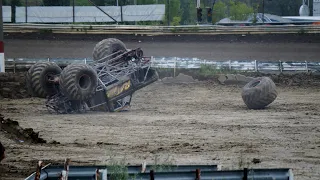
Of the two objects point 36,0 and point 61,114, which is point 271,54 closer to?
point 61,114

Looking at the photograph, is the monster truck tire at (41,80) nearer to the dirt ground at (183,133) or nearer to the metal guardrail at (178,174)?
the dirt ground at (183,133)

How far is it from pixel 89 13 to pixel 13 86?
19.0m

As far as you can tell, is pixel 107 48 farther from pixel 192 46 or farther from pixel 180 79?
pixel 192 46

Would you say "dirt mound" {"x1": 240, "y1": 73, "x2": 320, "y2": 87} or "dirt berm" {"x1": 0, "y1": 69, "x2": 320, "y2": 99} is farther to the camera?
"dirt mound" {"x1": 240, "y1": 73, "x2": 320, "y2": 87}

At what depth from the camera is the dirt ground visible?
15.1 m

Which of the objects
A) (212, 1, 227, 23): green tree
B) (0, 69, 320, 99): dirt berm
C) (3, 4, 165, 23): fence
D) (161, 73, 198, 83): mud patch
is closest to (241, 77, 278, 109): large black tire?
(0, 69, 320, 99): dirt berm

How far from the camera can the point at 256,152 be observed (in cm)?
1594

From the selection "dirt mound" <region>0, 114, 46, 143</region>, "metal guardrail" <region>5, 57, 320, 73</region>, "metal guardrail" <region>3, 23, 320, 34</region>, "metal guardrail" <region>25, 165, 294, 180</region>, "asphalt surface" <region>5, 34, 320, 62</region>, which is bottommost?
"dirt mound" <region>0, 114, 46, 143</region>

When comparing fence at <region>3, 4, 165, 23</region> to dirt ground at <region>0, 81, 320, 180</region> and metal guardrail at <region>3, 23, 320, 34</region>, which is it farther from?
dirt ground at <region>0, 81, 320, 180</region>

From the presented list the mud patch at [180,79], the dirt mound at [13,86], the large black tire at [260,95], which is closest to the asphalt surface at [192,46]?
the mud patch at [180,79]

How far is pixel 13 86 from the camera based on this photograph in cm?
2898

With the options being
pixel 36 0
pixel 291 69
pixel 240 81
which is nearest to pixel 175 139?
pixel 240 81

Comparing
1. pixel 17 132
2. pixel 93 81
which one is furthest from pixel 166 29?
pixel 17 132

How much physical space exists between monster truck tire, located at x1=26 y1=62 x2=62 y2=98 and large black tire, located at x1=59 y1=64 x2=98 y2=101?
3.15ft
